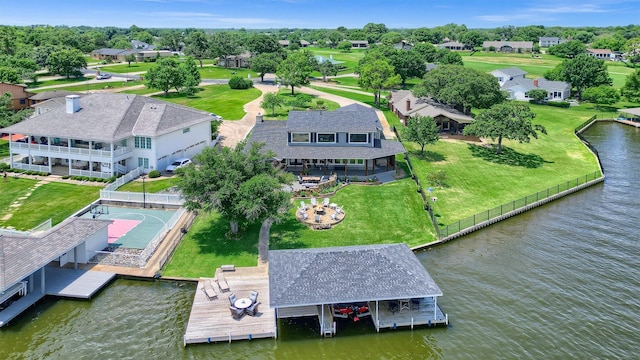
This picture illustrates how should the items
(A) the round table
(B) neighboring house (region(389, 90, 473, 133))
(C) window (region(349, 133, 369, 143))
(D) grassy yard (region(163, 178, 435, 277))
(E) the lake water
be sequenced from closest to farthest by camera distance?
(E) the lake water < (A) the round table < (D) grassy yard (region(163, 178, 435, 277)) < (C) window (region(349, 133, 369, 143)) < (B) neighboring house (region(389, 90, 473, 133))

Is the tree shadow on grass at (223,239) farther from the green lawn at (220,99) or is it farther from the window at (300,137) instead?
the green lawn at (220,99)

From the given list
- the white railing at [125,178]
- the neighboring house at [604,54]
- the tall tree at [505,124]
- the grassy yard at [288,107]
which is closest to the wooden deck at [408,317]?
the white railing at [125,178]

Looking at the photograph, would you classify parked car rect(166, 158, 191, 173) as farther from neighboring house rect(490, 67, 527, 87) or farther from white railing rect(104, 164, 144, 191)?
neighboring house rect(490, 67, 527, 87)

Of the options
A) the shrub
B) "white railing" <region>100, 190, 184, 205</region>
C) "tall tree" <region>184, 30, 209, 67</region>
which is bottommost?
"white railing" <region>100, 190, 184, 205</region>

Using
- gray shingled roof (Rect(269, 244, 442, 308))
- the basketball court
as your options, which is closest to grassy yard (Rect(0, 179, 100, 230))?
the basketball court

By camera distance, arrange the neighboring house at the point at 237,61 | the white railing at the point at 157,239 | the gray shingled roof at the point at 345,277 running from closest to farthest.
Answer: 1. the gray shingled roof at the point at 345,277
2. the white railing at the point at 157,239
3. the neighboring house at the point at 237,61

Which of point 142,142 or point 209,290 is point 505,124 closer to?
point 142,142

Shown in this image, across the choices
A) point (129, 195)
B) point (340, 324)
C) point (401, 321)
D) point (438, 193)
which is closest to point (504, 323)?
point (401, 321)

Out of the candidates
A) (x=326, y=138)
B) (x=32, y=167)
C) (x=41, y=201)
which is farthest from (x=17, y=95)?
(x=326, y=138)
